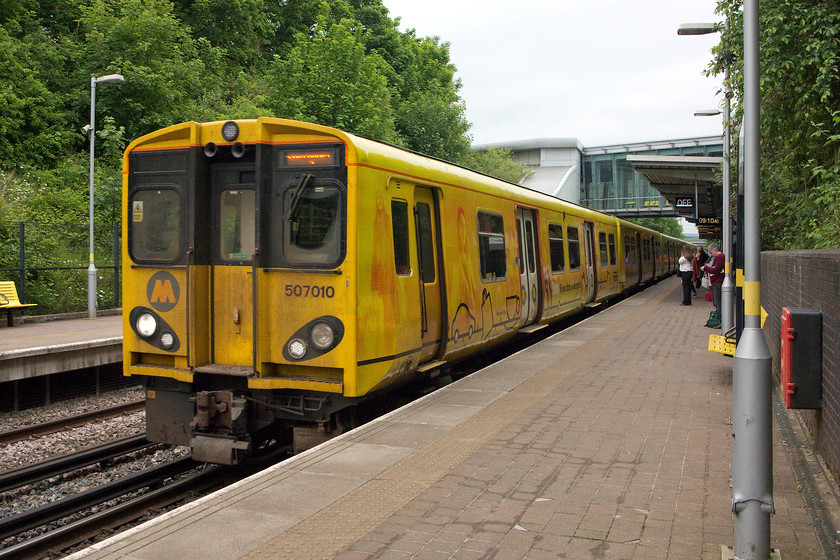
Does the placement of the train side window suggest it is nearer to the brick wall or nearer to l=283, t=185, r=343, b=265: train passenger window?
l=283, t=185, r=343, b=265: train passenger window

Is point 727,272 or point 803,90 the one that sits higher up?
point 803,90

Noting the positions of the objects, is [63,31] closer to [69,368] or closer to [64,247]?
[64,247]

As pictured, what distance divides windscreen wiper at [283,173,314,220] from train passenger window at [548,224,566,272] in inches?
317

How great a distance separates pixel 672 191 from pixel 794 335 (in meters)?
28.9

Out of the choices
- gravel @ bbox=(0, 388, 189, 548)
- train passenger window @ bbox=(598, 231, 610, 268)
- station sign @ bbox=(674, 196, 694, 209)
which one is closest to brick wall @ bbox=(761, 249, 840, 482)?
gravel @ bbox=(0, 388, 189, 548)

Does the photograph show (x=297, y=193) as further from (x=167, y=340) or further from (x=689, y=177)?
(x=689, y=177)

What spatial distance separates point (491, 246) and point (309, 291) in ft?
13.8

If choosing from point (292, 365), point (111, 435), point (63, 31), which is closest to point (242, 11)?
point (63, 31)

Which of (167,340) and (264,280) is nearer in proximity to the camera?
(264,280)

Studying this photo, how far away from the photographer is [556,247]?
14.5 metres

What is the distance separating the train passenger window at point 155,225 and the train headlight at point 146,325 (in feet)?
1.83

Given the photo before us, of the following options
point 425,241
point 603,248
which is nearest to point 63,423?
point 425,241

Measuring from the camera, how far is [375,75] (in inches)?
1227

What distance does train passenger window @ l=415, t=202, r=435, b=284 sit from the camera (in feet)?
25.9
